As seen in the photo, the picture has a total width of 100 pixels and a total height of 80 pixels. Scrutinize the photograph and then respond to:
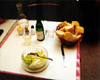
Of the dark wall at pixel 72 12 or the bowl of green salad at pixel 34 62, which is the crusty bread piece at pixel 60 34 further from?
the dark wall at pixel 72 12

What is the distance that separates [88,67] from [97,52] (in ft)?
1.14

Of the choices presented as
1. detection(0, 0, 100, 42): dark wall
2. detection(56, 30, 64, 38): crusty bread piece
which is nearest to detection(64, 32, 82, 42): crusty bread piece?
detection(56, 30, 64, 38): crusty bread piece

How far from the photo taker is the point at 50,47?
1223 mm

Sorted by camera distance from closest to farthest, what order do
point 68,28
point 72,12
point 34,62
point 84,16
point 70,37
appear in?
point 34,62, point 70,37, point 68,28, point 84,16, point 72,12

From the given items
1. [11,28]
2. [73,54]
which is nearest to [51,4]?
[11,28]

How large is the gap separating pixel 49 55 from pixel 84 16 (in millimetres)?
1305

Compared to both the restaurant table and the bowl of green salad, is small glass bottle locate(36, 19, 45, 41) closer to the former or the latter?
the restaurant table

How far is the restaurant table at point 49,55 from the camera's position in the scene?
0.98 meters

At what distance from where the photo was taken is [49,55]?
1.14 metres

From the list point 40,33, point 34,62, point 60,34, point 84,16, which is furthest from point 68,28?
point 84,16

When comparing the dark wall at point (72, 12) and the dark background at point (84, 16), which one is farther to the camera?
the dark wall at point (72, 12)

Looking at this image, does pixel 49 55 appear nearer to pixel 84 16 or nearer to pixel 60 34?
pixel 60 34

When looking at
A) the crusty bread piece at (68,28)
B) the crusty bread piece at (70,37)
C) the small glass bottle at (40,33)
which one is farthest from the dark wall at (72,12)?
the crusty bread piece at (70,37)

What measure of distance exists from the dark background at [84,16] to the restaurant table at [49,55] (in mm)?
718
